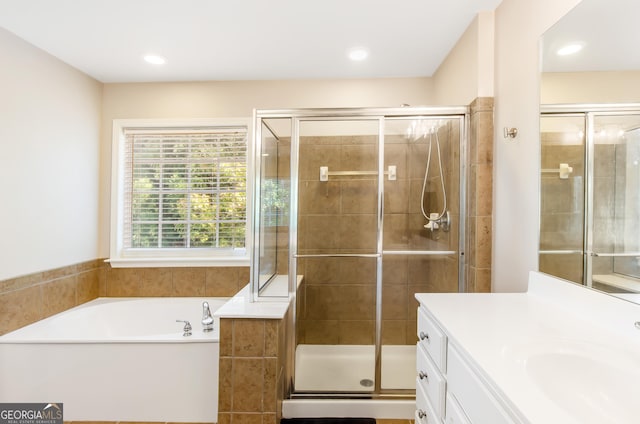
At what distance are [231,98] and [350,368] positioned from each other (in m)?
2.43

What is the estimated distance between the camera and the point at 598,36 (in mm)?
1078

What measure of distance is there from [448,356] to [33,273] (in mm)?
2656

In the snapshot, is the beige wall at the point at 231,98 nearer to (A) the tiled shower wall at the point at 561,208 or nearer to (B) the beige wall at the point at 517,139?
(B) the beige wall at the point at 517,139

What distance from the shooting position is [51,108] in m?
2.22

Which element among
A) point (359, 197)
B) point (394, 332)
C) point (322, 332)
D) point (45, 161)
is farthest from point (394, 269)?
point (45, 161)

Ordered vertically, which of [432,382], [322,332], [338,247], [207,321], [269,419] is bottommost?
[269,419]

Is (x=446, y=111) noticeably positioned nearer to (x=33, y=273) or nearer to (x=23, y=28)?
(x=23, y=28)

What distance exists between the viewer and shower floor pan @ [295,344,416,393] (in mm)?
2016

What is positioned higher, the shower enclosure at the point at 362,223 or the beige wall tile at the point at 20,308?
the shower enclosure at the point at 362,223

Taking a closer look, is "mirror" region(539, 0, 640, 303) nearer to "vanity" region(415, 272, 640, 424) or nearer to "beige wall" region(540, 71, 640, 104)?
"beige wall" region(540, 71, 640, 104)

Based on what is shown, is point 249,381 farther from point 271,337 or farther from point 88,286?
point 88,286

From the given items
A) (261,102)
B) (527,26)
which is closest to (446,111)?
(527,26)

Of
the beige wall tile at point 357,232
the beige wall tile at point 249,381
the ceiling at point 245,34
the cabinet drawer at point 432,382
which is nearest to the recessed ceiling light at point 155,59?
the ceiling at point 245,34

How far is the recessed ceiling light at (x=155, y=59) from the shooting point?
7.36 ft
